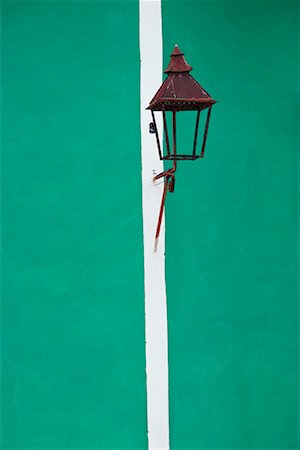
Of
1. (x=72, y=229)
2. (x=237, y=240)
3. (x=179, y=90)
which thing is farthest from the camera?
(x=237, y=240)

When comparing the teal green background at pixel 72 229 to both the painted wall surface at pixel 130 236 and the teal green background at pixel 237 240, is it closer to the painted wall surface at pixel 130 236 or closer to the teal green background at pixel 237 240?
the painted wall surface at pixel 130 236

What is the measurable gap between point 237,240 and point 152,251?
462 mm

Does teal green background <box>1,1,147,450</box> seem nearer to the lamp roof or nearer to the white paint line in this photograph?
the white paint line

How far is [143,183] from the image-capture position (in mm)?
3520

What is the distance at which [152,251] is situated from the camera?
353 centimetres

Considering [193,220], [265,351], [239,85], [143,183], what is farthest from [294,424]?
[239,85]

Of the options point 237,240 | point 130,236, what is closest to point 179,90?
point 130,236

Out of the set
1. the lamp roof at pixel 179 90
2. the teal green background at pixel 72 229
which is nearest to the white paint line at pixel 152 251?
the teal green background at pixel 72 229

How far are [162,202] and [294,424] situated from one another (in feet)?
4.70

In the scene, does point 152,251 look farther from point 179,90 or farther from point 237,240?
point 179,90

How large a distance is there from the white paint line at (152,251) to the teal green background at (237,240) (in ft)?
0.18

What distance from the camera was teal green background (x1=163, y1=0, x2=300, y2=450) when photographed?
357cm

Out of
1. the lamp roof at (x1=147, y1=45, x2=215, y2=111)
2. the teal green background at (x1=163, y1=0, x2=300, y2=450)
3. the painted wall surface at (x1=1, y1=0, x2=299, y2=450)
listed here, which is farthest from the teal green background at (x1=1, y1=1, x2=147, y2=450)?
the lamp roof at (x1=147, y1=45, x2=215, y2=111)

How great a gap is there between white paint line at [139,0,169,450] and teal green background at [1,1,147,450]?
36 millimetres
